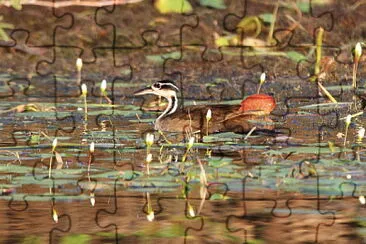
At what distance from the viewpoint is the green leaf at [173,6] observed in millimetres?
18844

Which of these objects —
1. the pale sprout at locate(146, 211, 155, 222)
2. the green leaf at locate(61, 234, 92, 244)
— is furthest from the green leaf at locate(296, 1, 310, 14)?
the green leaf at locate(61, 234, 92, 244)

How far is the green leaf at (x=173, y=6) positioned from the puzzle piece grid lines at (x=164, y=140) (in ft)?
0.33

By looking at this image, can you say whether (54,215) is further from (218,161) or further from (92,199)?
(218,161)

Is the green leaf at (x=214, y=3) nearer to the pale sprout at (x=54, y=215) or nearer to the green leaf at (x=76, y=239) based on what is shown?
the pale sprout at (x=54, y=215)

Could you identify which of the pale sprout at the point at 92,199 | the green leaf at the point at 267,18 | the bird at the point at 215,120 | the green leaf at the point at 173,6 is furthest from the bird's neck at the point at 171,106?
the green leaf at the point at 173,6

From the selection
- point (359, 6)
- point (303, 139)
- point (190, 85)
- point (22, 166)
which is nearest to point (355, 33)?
point (359, 6)

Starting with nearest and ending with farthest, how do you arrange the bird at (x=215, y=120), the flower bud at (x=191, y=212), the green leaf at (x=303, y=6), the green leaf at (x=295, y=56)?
the flower bud at (x=191, y=212), the bird at (x=215, y=120), the green leaf at (x=295, y=56), the green leaf at (x=303, y=6)

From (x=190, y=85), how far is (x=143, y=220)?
739 cm

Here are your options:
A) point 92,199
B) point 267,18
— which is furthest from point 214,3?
point 92,199

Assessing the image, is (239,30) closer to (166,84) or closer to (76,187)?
(166,84)

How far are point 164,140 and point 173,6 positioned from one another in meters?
6.33

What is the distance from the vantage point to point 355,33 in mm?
18641

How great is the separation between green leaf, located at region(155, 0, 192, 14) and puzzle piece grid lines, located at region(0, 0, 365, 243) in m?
0.10

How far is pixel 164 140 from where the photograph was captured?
42.5ft
